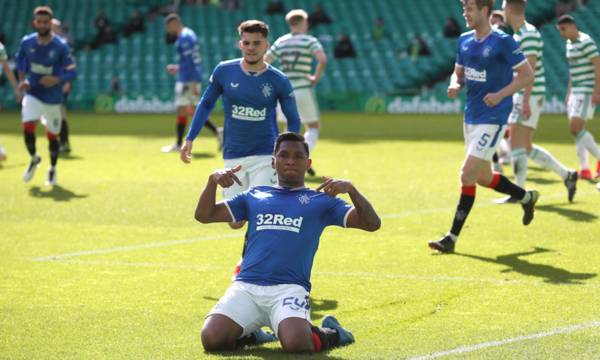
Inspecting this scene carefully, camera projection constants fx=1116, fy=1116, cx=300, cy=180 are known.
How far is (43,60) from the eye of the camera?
15.7m

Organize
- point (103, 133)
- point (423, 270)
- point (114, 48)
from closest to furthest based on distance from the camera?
point (423, 270), point (103, 133), point (114, 48)

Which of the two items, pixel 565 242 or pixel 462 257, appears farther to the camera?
pixel 565 242

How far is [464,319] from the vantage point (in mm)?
7449

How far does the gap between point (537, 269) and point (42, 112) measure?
29.2ft

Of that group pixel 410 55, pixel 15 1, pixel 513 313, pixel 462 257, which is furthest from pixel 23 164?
pixel 15 1

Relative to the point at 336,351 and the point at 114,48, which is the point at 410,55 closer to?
the point at 114,48

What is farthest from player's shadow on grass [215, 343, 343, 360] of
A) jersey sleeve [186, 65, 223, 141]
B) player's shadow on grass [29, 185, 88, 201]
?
player's shadow on grass [29, 185, 88, 201]

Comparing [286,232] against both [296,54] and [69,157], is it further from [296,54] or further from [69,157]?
[69,157]

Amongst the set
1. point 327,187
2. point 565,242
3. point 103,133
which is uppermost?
point 327,187

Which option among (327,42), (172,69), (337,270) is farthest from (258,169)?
(327,42)

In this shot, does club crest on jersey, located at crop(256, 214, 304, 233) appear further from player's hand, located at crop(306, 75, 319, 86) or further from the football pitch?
player's hand, located at crop(306, 75, 319, 86)

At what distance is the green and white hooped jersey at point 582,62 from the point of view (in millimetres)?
15594

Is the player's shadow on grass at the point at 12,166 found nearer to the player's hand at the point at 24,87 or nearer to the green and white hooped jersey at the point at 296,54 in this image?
the player's hand at the point at 24,87

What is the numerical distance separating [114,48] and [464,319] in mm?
38096
